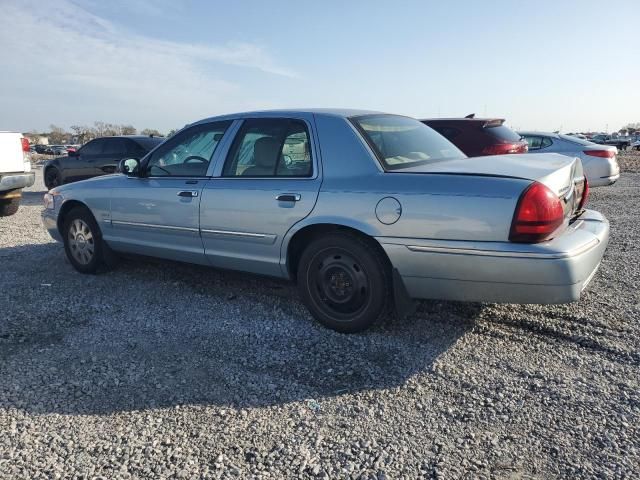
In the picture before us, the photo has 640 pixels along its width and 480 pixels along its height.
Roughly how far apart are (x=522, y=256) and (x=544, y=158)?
1.26m

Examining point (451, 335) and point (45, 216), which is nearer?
point (451, 335)

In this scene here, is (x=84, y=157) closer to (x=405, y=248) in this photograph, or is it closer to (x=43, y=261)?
(x=43, y=261)

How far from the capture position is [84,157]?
12.4 metres

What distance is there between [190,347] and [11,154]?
21.7 feet

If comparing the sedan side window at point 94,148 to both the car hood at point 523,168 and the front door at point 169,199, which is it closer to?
the front door at point 169,199

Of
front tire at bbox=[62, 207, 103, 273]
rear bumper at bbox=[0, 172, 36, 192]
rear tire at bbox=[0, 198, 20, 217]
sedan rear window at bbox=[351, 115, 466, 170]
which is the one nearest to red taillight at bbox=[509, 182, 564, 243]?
sedan rear window at bbox=[351, 115, 466, 170]

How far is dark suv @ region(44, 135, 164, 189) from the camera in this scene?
11.1 meters

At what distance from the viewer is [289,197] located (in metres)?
3.66

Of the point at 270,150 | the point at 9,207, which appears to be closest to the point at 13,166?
the point at 9,207

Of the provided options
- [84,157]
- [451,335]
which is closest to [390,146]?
[451,335]

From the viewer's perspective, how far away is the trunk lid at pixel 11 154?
803 cm

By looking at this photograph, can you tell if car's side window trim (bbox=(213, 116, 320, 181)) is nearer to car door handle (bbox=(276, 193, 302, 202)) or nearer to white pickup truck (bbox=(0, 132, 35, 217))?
car door handle (bbox=(276, 193, 302, 202))

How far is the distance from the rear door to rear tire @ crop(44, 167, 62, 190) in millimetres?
10103

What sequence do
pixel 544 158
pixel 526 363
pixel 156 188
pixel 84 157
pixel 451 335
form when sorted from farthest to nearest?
1. pixel 84 157
2. pixel 156 188
3. pixel 544 158
4. pixel 451 335
5. pixel 526 363
